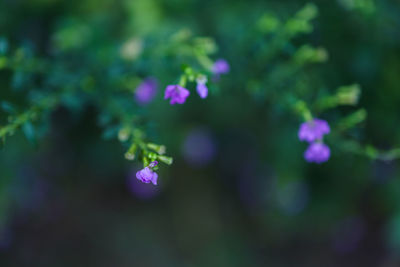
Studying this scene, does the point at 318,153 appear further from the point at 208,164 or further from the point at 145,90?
the point at 208,164

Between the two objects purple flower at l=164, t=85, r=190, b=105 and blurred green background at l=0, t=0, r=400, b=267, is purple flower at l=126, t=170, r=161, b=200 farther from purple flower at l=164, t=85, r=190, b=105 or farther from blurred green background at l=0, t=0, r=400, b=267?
purple flower at l=164, t=85, r=190, b=105

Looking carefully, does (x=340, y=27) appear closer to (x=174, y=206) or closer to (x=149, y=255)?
(x=174, y=206)

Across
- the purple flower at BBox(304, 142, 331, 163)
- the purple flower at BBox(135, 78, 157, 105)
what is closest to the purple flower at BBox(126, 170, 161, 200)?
the purple flower at BBox(135, 78, 157, 105)

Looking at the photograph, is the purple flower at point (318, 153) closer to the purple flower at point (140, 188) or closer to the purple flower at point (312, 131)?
the purple flower at point (312, 131)

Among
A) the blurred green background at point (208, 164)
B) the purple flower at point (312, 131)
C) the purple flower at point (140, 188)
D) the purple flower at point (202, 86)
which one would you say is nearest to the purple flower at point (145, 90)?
the blurred green background at point (208, 164)

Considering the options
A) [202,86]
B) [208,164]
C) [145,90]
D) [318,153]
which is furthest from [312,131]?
[208,164]

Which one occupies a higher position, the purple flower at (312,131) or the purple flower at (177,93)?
the purple flower at (177,93)
